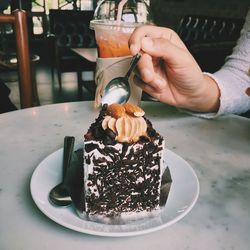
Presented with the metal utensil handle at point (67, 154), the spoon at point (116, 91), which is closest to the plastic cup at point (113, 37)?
the spoon at point (116, 91)

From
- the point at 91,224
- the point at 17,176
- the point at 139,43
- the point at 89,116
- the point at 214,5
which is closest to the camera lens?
the point at 91,224

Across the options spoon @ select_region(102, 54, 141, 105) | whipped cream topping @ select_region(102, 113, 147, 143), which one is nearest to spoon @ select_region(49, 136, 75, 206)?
whipped cream topping @ select_region(102, 113, 147, 143)

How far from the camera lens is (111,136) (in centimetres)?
57

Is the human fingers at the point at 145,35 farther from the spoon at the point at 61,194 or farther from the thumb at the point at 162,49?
the spoon at the point at 61,194

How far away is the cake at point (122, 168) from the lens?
575mm

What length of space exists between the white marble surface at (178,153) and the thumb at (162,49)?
22cm

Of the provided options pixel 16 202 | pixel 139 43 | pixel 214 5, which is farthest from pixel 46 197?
pixel 214 5

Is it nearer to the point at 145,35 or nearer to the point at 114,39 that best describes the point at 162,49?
the point at 145,35

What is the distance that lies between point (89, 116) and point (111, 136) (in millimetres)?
476

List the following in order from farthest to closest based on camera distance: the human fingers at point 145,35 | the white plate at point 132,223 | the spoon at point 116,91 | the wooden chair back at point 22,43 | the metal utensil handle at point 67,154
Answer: the wooden chair back at point 22,43 → the spoon at point 116,91 → the human fingers at point 145,35 → the metal utensil handle at point 67,154 → the white plate at point 132,223

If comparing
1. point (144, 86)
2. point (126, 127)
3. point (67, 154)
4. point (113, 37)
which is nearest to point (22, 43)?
point (113, 37)

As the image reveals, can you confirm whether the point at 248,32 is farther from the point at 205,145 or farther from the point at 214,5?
the point at 214,5

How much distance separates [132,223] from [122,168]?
105 millimetres

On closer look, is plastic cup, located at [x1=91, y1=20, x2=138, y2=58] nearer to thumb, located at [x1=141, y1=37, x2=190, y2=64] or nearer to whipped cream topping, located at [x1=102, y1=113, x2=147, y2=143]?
thumb, located at [x1=141, y1=37, x2=190, y2=64]
